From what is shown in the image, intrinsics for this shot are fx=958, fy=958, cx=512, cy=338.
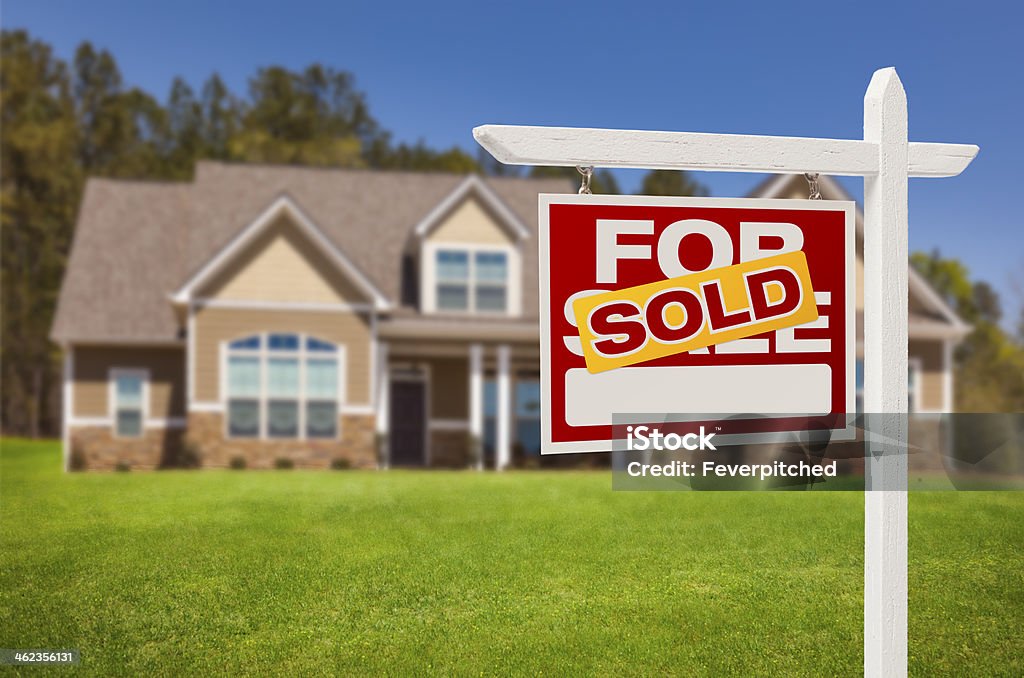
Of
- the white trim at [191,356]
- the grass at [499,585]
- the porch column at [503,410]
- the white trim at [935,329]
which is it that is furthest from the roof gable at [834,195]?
the white trim at [191,356]

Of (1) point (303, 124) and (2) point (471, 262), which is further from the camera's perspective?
(1) point (303, 124)

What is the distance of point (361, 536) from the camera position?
8367mm

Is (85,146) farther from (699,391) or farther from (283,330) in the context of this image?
(699,391)

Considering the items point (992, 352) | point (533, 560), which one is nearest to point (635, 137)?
point (533, 560)

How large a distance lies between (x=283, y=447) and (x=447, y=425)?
4639mm

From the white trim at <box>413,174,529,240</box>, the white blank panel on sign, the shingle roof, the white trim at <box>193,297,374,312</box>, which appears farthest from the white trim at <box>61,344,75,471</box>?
the white blank panel on sign

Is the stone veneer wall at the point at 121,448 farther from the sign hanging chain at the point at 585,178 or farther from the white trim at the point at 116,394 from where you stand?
the sign hanging chain at the point at 585,178

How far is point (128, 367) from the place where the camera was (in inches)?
912

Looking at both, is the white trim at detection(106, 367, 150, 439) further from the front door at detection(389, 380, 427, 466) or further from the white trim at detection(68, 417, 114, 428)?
the front door at detection(389, 380, 427, 466)

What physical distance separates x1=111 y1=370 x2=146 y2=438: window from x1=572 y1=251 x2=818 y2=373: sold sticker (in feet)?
67.4

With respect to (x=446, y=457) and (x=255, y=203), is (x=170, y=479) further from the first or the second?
(x=255, y=203)

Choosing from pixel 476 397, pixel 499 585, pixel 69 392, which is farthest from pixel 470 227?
pixel 499 585

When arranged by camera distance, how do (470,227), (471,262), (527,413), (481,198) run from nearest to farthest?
(481,198) < (470,227) < (471,262) < (527,413)

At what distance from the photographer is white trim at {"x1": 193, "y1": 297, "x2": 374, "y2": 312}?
2045 centimetres
